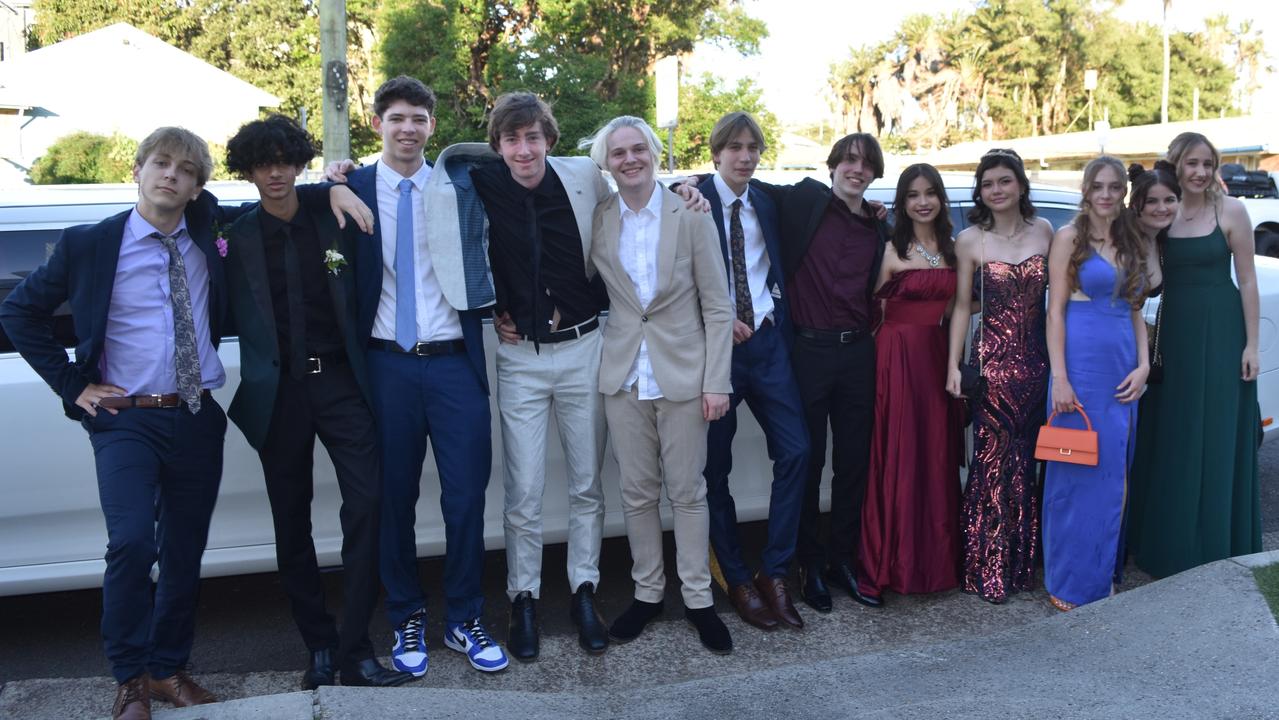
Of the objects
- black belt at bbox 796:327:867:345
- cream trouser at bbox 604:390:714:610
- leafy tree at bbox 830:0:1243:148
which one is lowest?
cream trouser at bbox 604:390:714:610

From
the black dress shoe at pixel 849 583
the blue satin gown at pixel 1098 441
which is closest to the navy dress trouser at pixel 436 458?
the black dress shoe at pixel 849 583

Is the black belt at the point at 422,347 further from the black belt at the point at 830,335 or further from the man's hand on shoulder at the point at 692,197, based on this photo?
the black belt at the point at 830,335

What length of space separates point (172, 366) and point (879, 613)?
2873 mm

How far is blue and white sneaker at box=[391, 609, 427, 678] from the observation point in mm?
3740

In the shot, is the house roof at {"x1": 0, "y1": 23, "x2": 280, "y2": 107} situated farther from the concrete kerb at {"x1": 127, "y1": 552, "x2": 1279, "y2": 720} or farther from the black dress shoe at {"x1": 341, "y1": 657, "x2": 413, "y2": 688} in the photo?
the concrete kerb at {"x1": 127, "y1": 552, "x2": 1279, "y2": 720}

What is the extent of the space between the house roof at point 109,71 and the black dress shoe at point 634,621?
22.5 metres

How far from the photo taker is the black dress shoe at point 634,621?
4.09 meters

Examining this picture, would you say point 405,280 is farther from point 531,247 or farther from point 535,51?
point 535,51

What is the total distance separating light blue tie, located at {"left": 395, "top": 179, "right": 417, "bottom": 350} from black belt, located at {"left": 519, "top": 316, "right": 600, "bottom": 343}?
41 cm

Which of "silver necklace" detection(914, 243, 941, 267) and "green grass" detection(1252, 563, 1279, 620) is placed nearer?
"green grass" detection(1252, 563, 1279, 620)

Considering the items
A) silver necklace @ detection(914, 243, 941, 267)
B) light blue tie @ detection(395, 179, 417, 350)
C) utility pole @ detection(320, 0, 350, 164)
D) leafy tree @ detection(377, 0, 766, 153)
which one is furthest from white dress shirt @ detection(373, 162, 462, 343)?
leafy tree @ detection(377, 0, 766, 153)

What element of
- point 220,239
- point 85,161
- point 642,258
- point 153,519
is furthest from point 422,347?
point 85,161

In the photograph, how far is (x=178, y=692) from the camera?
3.48 metres

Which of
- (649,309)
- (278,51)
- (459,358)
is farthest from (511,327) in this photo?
(278,51)
